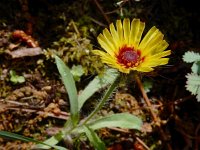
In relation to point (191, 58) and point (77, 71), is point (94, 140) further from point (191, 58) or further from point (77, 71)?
point (191, 58)

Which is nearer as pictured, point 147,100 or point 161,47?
point 161,47

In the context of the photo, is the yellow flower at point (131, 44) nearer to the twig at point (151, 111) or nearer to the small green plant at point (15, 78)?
the twig at point (151, 111)

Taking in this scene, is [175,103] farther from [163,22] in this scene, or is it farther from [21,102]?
[21,102]

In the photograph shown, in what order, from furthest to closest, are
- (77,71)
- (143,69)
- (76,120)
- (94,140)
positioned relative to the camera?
(77,71) < (76,120) < (94,140) < (143,69)

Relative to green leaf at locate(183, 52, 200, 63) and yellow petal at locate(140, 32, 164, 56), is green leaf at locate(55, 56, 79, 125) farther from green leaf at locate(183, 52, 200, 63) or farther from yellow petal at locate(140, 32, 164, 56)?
green leaf at locate(183, 52, 200, 63)

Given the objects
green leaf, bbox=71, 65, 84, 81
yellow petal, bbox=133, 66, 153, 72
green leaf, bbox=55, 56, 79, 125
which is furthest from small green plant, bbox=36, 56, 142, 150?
yellow petal, bbox=133, 66, 153, 72

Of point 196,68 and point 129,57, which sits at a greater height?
point 129,57

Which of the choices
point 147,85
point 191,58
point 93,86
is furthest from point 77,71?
point 191,58

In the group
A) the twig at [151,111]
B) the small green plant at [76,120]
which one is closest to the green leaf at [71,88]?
the small green plant at [76,120]
